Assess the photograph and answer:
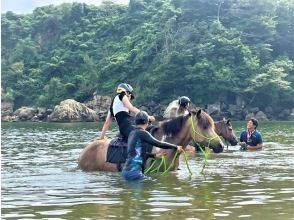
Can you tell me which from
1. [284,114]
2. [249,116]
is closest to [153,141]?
[249,116]

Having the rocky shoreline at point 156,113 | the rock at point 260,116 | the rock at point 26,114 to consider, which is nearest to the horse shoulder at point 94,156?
the rocky shoreline at point 156,113

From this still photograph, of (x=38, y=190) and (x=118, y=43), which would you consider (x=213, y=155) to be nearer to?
(x=38, y=190)

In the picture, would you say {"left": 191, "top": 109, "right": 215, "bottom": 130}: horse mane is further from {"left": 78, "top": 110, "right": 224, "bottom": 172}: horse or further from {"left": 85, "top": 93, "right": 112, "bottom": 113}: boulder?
{"left": 85, "top": 93, "right": 112, "bottom": 113}: boulder

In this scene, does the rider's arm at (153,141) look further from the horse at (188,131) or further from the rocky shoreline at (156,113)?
the rocky shoreline at (156,113)

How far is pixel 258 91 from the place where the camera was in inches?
2817

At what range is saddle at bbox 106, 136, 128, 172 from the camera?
12.8m

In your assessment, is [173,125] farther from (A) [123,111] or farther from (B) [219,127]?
(B) [219,127]

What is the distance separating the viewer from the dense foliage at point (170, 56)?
73250 millimetres

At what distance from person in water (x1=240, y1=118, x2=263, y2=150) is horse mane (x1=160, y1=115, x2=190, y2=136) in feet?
25.6

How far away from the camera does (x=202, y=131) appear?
12.9m

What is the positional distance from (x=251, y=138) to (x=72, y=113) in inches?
2107

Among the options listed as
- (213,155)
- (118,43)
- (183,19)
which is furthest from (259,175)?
(118,43)

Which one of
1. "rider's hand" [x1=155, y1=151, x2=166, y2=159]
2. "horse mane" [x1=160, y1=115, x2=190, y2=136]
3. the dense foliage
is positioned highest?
the dense foliage

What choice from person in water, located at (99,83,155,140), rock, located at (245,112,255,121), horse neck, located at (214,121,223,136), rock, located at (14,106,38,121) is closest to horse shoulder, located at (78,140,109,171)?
person in water, located at (99,83,155,140)
